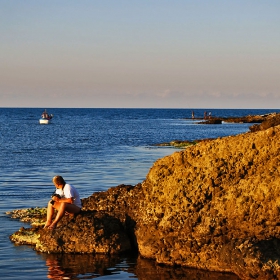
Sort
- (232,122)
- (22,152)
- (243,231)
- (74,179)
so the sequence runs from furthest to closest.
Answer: (232,122) < (22,152) < (74,179) < (243,231)

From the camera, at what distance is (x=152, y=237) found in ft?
45.4

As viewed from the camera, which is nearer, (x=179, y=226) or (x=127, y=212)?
(x=179, y=226)

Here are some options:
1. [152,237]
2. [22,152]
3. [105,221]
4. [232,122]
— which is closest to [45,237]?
[105,221]

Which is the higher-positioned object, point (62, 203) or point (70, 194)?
point (70, 194)

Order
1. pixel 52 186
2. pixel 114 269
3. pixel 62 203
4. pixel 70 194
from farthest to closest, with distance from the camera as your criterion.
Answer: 1. pixel 52 186
2. pixel 70 194
3. pixel 62 203
4. pixel 114 269

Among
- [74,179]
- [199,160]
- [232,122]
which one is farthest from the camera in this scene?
[232,122]

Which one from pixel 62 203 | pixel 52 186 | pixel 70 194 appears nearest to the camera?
pixel 62 203

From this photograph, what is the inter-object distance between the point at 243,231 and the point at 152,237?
2117mm

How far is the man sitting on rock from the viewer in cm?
1471

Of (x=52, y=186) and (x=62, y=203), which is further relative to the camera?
(x=52, y=186)

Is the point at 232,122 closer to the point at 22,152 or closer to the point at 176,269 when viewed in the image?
the point at 22,152

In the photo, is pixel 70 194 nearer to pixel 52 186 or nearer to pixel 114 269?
pixel 114 269

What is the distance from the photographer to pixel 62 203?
578 inches

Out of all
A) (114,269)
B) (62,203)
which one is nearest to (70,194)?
(62,203)
